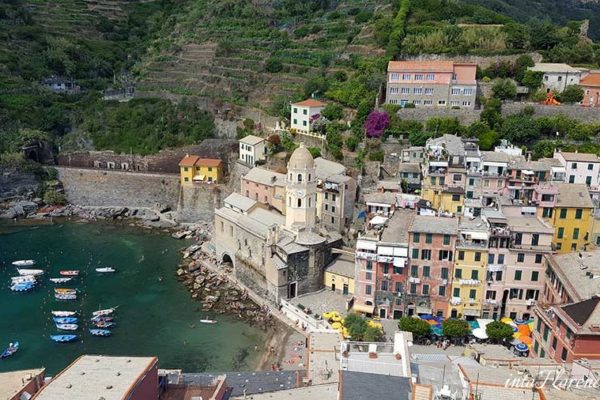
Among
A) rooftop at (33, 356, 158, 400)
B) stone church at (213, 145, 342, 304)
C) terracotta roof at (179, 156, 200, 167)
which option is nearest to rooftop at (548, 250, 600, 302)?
stone church at (213, 145, 342, 304)

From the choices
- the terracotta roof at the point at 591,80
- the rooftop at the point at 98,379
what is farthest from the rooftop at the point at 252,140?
the rooftop at the point at 98,379

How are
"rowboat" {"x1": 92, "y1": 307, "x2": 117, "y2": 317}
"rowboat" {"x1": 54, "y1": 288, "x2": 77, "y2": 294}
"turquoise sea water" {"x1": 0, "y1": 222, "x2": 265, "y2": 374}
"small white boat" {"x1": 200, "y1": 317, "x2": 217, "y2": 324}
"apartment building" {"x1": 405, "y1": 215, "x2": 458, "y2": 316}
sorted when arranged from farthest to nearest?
"rowboat" {"x1": 54, "y1": 288, "x2": 77, "y2": 294}, "rowboat" {"x1": 92, "y1": 307, "x2": 117, "y2": 317}, "small white boat" {"x1": 200, "y1": 317, "x2": 217, "y2": 324}, "turquoise sea water" {"x1": 0, "y1": 222, "x2": 265, "y2": 374}, "apartment building" {"x1": 405, "y1": 215, "x2": 458, "y2": 316}

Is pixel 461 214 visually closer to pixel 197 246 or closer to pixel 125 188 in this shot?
pixel 197 246

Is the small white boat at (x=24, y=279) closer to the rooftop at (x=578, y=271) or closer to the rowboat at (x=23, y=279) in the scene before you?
the rowboat at (x=23, y=279)

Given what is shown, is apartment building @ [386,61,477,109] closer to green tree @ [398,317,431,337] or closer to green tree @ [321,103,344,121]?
green tree @ [321,103,344,121]

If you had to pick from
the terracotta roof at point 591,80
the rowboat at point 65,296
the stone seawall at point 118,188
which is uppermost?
the terracotta roof at point 591,80

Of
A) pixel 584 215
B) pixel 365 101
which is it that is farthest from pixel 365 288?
pixel 365 101
